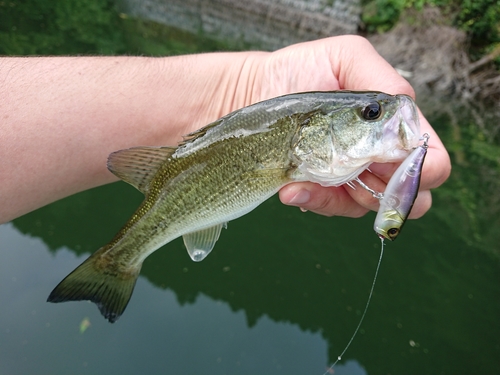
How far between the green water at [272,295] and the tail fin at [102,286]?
81.0 inches

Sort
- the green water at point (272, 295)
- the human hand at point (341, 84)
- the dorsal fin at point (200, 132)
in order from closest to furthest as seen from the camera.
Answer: the dorsal fin at point (200, 132)
the human hand at point (341, 84)
the green water at point (272, 295)

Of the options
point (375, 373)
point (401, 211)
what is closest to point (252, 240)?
point (375, 373)

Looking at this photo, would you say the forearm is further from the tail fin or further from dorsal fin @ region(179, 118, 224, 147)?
dorsal fin @ region(179, 118, 224, 147)

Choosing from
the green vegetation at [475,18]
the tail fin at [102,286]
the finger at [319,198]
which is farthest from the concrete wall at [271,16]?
the tail fin at [102,286]

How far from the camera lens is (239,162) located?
1.99 m

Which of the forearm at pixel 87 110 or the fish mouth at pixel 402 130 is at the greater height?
the fish mouth at pixel 402 130

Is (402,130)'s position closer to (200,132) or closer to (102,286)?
(200,132)

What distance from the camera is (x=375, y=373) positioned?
422 cm

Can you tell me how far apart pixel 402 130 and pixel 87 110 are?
6.95ft

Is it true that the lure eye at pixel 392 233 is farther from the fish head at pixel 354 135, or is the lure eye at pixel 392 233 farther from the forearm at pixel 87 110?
the forearm at pixel 87 110

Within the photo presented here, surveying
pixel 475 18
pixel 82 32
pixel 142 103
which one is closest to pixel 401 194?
pixel 142 103

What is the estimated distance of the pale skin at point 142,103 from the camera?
228 centimetres

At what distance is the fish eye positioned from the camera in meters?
1.83

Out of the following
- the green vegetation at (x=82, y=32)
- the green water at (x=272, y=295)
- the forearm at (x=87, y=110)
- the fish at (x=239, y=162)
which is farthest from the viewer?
the green vegetation at (x=82, y=32)
